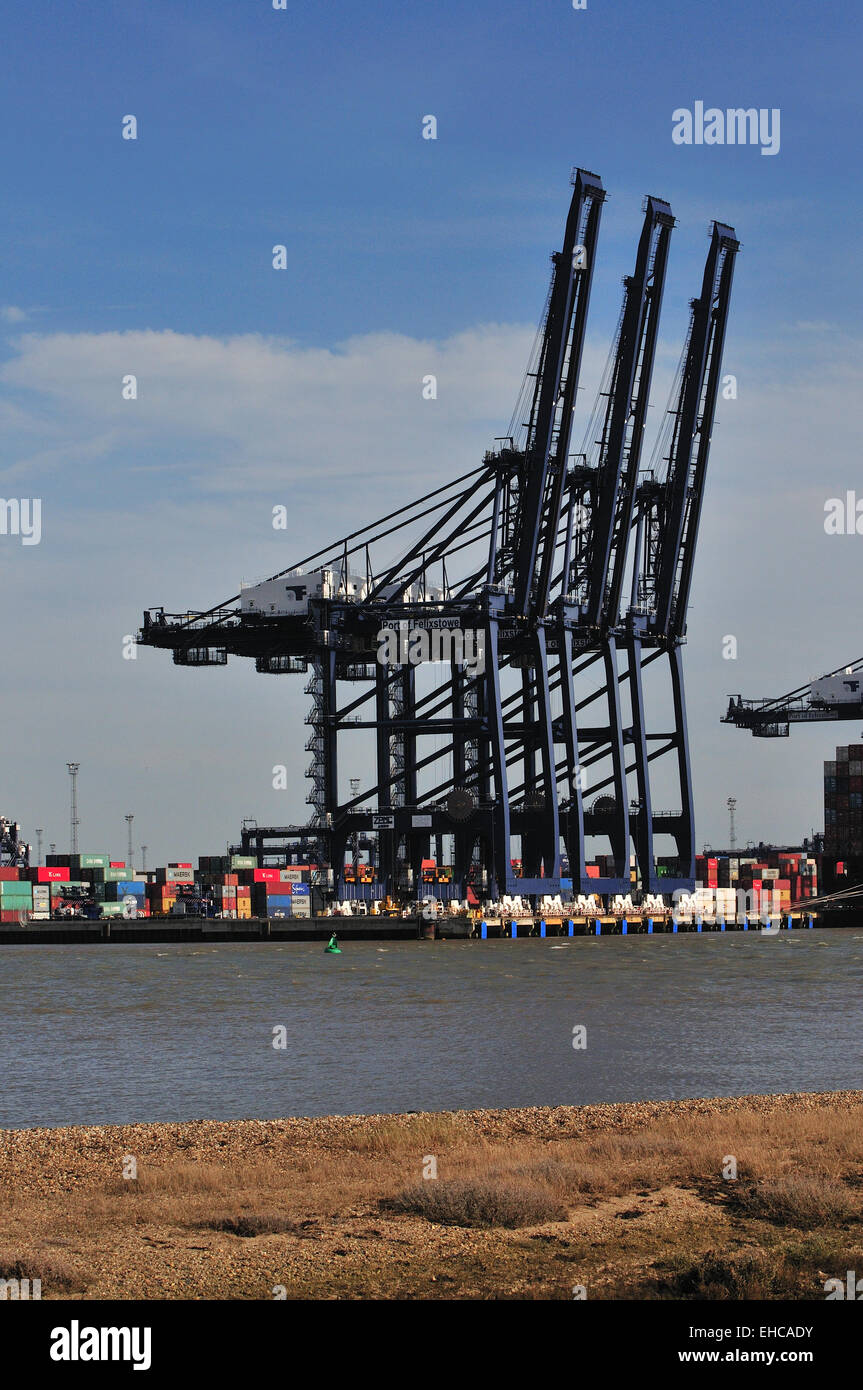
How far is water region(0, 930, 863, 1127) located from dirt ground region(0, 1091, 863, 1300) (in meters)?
4.75

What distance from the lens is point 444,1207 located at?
47.2ft

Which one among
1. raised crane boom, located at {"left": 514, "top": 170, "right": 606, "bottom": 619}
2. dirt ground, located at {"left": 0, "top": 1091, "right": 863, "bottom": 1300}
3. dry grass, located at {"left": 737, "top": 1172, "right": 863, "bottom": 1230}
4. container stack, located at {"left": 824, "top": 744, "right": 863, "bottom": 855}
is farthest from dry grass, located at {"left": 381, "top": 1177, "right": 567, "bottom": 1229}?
container stack, located at {"left": 824, "top": 744, "right": 863, "bottom": 855}

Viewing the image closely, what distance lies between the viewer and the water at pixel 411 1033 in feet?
85.1

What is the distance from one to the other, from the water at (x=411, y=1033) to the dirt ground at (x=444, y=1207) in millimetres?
4753

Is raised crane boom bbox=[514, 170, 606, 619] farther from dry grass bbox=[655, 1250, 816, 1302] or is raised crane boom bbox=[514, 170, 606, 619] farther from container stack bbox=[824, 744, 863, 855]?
dry grass bbox=[655, 1250, 816, 1302]

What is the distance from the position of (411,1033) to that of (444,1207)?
886 inches

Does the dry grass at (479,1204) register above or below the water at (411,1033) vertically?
above

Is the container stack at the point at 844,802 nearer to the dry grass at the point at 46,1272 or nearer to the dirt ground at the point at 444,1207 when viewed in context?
the dirt ground at the point at 444,1207

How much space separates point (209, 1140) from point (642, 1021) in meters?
21.4

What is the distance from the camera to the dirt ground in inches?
473

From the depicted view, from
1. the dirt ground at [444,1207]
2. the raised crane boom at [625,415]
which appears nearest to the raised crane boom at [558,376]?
the raised crane boom at [625,415]
